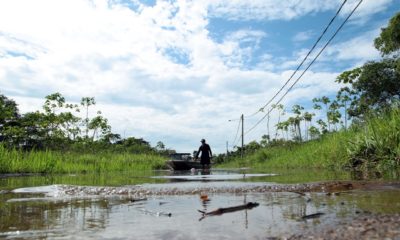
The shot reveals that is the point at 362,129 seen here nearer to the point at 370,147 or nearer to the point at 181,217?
the point at 370,147

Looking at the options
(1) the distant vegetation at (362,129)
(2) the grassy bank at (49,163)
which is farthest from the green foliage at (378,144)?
(2) the grassy bank at (49,163)

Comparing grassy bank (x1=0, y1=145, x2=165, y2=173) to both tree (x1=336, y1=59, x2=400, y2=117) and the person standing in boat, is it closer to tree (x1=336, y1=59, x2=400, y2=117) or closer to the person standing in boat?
the person standing in boat

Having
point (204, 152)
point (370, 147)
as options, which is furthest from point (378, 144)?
point (204, 152)

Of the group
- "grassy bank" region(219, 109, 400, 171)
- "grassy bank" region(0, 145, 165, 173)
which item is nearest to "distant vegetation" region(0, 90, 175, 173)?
"grassy bank" region(0, 145, 165, 173)

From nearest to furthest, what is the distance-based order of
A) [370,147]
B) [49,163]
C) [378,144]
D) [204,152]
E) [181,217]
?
[181,217] → [378,144] → [370,147] → [49,163] → [204,152]

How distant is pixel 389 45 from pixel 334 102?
5.22m

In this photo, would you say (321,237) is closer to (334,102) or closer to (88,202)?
(88,202)

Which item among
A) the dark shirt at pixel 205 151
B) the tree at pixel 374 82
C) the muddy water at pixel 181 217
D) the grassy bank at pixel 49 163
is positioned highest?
the tree at pixel 374 82

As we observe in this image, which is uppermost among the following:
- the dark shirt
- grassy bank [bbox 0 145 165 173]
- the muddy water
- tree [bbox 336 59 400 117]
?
tree [bbox 336 59 400 117]

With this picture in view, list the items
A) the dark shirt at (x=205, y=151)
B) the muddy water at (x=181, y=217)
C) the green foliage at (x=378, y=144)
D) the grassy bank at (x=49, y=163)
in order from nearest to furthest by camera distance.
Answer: the muddy water at (x=181, y=217)
the green foliage at (x=378, y=144)
the grassy bank at (x=49, y=163)
the dark shirt at (x=205, y=151)

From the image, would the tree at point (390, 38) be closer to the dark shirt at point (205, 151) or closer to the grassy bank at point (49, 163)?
the dark shirt at point (205, 151)

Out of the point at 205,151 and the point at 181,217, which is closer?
the point at 181,217

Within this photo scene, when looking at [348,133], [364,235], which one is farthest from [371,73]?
[364,235]

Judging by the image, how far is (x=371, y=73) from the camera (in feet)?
81.8
